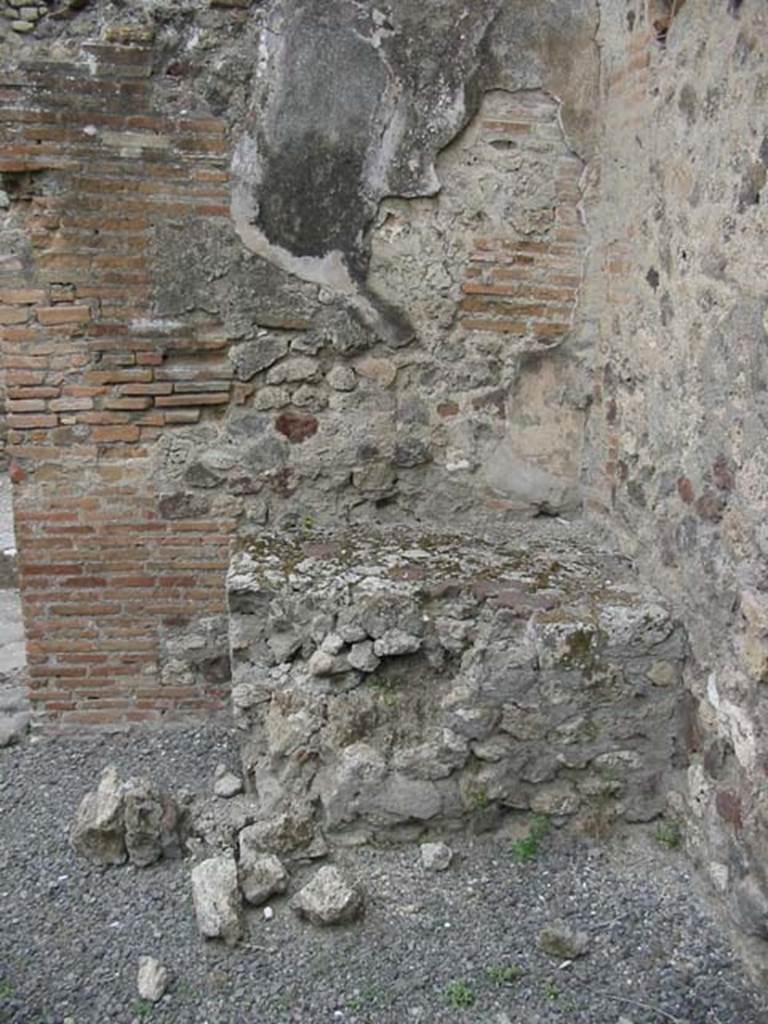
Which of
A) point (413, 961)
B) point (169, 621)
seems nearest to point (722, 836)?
point (413, 961)

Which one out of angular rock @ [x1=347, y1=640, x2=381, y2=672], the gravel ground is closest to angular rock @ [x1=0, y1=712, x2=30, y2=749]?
the gravel ground

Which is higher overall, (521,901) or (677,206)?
(677,206)

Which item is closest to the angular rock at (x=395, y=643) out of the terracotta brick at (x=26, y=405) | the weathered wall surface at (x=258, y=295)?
the weathered wall surface at (x=258, y=295)

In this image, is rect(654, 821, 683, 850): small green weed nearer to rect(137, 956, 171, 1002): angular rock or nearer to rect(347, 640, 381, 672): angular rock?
rect(347, 640, 381, 672): angular rock

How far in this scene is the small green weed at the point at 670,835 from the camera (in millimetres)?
2764

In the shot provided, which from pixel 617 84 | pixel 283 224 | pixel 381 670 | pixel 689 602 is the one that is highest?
pixel 617 84

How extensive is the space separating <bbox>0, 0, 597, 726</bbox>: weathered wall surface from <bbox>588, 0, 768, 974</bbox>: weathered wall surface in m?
0.36

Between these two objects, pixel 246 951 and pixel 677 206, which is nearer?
pixel 246 951

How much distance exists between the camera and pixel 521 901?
102 inches

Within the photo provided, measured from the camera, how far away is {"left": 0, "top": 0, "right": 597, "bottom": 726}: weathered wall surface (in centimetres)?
320

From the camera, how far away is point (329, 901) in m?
2.47

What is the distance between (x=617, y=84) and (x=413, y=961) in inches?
118

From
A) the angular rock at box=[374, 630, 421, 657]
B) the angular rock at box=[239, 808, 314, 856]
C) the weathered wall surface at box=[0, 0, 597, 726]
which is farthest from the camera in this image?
the weathered wall surface at box=[0, 0, 597, 726]

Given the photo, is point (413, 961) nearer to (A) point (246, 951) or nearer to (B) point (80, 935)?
(A) point (246, 951)
